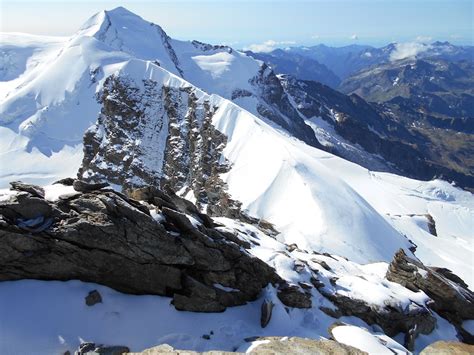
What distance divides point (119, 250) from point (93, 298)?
2.74 m

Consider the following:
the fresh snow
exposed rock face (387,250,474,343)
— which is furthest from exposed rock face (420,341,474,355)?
exposed rock face (387,250,474,343)

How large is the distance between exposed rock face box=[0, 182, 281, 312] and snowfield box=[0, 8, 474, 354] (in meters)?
0.72

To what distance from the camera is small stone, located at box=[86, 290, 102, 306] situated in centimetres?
2023

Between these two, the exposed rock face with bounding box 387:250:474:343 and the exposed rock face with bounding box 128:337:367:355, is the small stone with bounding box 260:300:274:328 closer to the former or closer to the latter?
the exposed rock face with bounding box 128:337:367:355

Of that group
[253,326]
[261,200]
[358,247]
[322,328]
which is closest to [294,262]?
[322,328]

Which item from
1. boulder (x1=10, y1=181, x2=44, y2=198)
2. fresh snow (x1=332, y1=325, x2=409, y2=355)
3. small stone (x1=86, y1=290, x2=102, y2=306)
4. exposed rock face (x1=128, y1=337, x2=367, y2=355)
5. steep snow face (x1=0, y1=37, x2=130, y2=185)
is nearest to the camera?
exposed rock face (x1=128, y1=337, x2=367, y2=355)

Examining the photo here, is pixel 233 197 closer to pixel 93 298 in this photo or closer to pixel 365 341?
pixel 365 341

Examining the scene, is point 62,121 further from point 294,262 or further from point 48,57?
point 294,262

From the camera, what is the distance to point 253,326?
22.1m

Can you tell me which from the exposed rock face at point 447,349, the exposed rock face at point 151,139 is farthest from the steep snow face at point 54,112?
the exposed rock face at point 447,349

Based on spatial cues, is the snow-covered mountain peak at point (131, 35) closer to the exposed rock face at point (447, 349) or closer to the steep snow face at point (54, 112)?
the steep snow face at point (54, 112)

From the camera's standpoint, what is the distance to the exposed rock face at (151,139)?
92562 mm

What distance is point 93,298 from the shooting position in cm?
2041

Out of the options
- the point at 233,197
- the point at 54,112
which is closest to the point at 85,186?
the point at 233,197
